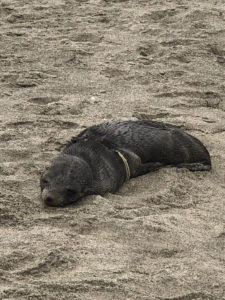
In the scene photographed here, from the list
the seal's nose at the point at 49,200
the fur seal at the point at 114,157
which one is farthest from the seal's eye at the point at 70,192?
the seal's nose at the point at 49,200

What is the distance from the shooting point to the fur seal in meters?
4.27

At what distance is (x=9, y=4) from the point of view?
8062mm

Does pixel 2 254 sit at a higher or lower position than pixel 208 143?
higher

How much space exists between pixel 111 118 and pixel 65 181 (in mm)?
1473

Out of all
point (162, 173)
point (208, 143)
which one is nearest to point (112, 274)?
point (162, 173)

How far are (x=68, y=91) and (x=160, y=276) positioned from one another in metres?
3.00

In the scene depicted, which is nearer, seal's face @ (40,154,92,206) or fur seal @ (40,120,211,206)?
seal's face @ (40,154,92,206)

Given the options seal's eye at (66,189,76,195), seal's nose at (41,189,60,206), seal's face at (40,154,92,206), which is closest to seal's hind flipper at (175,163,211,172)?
seal's face at (40,154,92,206)

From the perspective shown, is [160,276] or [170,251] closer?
[160,276]

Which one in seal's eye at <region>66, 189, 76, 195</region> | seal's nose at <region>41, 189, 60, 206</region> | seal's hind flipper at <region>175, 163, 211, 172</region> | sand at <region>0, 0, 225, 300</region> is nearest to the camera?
sand at <region>0, 0, 225, 300</region>

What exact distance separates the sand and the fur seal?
0.28ft

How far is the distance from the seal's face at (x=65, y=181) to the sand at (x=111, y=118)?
69mm

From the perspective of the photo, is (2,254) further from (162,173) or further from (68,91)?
(68,91)

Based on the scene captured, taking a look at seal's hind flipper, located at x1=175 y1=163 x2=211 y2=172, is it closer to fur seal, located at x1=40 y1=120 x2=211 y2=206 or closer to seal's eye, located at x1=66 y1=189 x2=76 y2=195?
fur seal, located at x1=40 y1=120 x2=211 y2=206
